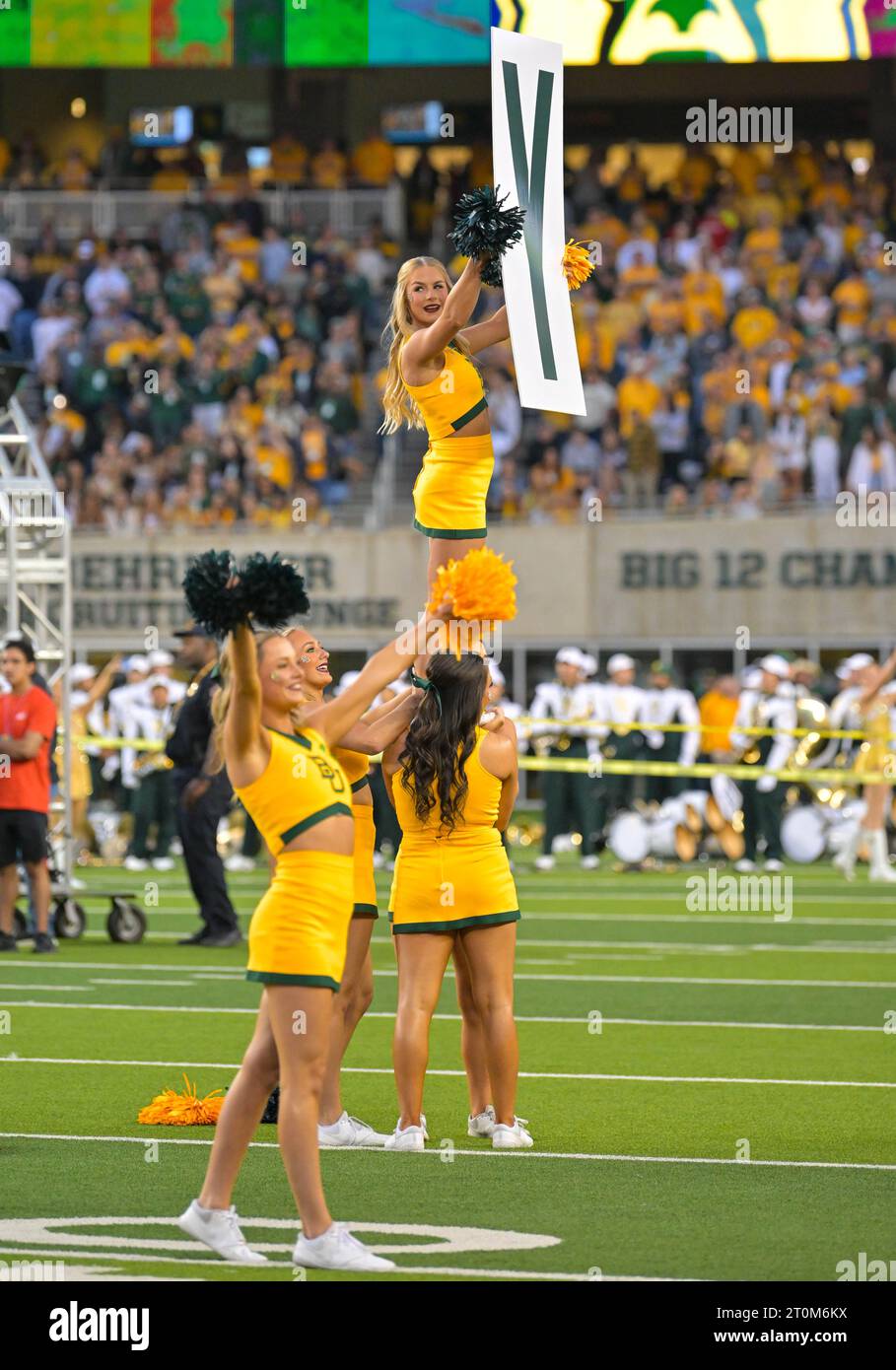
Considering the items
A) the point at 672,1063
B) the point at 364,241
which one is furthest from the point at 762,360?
the point at 672,1063

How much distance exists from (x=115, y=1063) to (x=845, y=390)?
70.7 ft

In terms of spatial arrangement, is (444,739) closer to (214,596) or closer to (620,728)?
(214,596)

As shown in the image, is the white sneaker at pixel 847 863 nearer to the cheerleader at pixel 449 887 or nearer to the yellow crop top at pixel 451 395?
the cheerleader at pixel 449 887

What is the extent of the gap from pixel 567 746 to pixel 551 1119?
16196 millimetres

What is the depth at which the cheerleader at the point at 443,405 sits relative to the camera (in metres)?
8.29

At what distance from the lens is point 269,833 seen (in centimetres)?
641

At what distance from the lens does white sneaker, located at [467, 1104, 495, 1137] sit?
8.62m

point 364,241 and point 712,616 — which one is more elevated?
point 364,241

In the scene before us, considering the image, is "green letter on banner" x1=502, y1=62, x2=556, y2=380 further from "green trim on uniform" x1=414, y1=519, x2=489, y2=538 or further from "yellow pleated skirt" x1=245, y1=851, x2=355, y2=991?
"yellow pleated skirt" x1=245, y1=851, x2=355, y2=991

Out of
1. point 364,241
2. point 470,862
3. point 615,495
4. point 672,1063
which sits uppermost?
point 364,241
